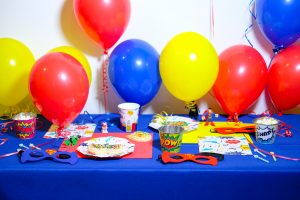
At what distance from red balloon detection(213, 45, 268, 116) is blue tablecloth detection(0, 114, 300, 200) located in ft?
1.31

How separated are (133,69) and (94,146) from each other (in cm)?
39

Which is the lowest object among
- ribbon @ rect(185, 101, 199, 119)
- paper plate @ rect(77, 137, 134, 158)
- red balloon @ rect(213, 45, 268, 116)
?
paper plate @ rect(77, 137, 134, 158)

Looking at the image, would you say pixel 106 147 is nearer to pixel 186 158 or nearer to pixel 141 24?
pixel 186 158

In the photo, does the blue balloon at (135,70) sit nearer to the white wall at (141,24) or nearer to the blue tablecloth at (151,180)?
the white wall at (141,24)

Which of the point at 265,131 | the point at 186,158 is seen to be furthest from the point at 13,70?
the point at 265,131

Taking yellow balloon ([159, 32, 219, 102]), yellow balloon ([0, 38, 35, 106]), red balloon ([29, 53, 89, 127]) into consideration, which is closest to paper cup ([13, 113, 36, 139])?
red balloon ([29, 53, 89, 127])

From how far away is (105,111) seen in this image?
6.24 feet

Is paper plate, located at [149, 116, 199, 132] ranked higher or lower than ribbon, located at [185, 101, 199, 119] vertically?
lower

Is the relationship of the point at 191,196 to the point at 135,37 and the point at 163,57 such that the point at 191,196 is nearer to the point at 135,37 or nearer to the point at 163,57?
the point at 163,57

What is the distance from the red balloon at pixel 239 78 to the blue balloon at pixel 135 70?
283mm

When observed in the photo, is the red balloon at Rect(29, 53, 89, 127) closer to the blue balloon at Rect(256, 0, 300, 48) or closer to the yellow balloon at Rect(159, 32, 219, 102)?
the yellow balloon at Rect(159, 32, 219, 102)

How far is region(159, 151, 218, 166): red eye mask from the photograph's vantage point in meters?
1.24

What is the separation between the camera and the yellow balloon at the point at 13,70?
1613 mm

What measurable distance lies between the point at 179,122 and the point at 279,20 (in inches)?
23.5
